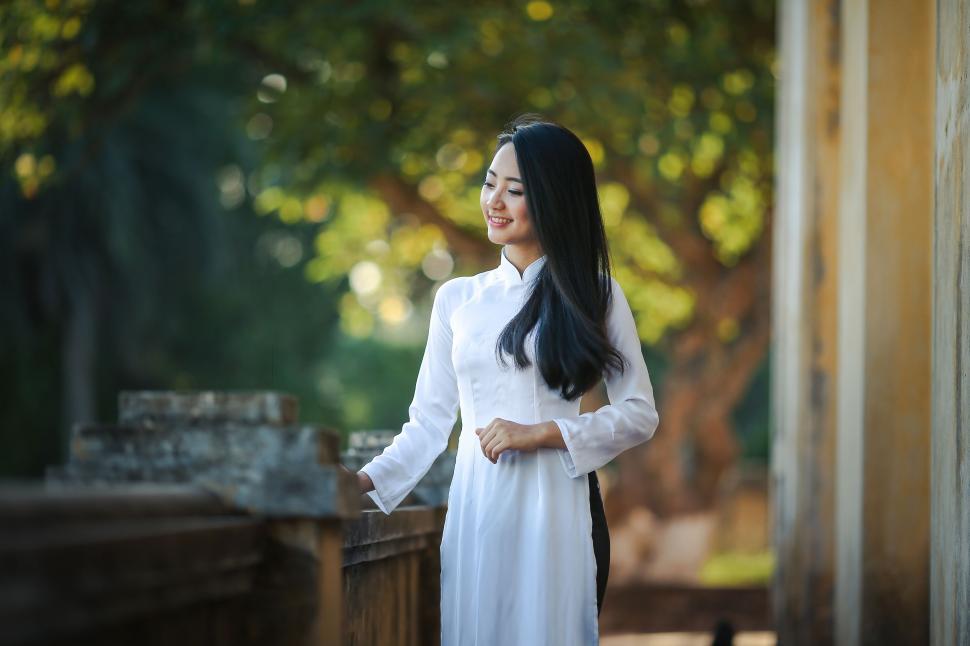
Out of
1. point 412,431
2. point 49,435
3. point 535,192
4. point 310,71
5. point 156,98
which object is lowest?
point 49,435

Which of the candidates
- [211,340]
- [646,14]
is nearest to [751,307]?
[646,14]

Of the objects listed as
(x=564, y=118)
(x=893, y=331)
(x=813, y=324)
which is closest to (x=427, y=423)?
(x=893, y=331)

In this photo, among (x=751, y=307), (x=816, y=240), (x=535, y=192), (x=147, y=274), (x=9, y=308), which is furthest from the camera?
(x=147, y=274)

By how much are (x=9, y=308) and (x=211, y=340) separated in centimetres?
788

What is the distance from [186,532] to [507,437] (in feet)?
3.82

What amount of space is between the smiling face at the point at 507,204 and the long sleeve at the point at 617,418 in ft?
0.94

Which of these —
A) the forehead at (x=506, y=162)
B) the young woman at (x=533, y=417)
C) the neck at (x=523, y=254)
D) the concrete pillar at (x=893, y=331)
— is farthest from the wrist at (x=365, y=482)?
the concrete pillar at (x=893, y=331)

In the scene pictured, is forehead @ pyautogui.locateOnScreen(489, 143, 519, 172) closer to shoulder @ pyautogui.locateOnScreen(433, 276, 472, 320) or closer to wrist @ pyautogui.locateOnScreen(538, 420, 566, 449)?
shoulder @ pyautogui.locateOnScreen(433, 276, 472, 320)

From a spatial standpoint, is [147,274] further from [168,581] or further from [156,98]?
[168,581]

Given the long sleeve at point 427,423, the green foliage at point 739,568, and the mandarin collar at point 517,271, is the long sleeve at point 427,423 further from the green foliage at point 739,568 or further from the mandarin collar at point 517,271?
the green foliage at point 739,568

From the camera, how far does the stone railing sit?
1749 mm

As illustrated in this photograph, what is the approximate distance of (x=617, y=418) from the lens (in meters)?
3.18

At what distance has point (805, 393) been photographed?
7.29 metres

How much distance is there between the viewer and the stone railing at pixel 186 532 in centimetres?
175
